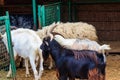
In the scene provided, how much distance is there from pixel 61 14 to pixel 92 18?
1.03 meters

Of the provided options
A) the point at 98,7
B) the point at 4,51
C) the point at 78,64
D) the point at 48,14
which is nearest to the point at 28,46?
the point at 4,51

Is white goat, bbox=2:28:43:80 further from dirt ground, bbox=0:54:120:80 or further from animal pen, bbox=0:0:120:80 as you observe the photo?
animal pen, bbox=0:0:120:80

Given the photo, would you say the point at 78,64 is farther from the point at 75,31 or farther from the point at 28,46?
the point at 75,31

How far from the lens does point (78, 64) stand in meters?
5.84

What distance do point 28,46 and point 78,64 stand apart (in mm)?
2423

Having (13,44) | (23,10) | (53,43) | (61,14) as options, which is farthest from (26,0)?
(53,43)

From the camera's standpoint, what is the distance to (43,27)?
370 inches

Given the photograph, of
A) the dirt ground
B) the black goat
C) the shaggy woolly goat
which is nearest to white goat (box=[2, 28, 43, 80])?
the dirt ground

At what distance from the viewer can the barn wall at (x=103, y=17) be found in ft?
39.1

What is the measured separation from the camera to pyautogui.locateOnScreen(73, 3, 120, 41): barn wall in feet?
39.1

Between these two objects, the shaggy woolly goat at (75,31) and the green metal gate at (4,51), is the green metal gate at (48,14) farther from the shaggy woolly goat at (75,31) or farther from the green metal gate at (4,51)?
the green metal gate at (4,51)

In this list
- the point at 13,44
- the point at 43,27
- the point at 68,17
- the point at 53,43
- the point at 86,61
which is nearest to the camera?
the point at 86,61

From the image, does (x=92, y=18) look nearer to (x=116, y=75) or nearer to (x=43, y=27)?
(x=43, y=27)

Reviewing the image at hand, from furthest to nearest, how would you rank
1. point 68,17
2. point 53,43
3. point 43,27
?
point 68,17
point 43,27
point 53,43
